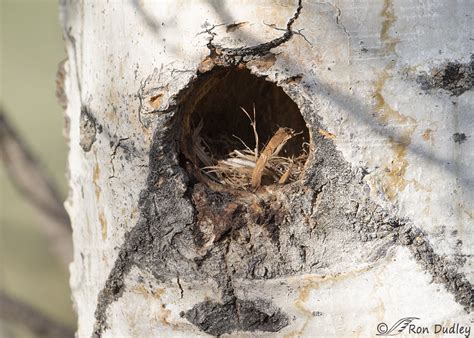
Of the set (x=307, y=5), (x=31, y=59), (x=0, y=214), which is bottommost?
(x=307, y=5)

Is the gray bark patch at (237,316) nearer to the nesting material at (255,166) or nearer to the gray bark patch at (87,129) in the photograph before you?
the nesting material at (255,166)

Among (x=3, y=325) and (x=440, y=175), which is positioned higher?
(x=3, y=325)

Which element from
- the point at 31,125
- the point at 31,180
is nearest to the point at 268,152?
the point at 31,180

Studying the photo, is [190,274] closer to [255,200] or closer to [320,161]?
[255,200]

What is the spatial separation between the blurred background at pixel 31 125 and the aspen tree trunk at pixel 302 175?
454 cm

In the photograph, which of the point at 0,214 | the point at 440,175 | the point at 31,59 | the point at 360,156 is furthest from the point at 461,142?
the point at 31,59

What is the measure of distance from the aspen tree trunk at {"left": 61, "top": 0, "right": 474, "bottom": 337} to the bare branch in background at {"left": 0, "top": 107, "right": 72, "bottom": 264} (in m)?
1.62

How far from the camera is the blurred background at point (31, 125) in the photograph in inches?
231

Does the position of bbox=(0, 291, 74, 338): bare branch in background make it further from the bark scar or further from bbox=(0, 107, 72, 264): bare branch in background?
the bark scar

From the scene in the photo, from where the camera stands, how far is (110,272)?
4.41ft

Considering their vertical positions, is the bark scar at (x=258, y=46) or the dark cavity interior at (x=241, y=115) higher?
the dark cavity interior at (x=241, y=115)

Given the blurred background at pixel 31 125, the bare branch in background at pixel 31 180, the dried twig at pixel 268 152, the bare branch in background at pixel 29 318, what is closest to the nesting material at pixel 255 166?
the dried twig at pixel 268 152

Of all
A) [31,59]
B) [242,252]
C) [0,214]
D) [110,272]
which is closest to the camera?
[242,252]

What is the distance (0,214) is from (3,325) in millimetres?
2194
